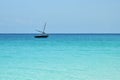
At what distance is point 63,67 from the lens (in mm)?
15680

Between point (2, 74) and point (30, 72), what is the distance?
48.8 inches

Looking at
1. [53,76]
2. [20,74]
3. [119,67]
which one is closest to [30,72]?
[20,74]

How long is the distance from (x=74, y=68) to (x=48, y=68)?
1224mm

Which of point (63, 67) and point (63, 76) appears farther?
point (63, 67)

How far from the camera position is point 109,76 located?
12.6 meters

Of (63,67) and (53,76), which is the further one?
(63,67)

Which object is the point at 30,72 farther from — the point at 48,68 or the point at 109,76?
the point at 109,76

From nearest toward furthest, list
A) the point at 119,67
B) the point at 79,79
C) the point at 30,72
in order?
1. the point at 79,79
2. the point at 30,72
3. the point at 119,67

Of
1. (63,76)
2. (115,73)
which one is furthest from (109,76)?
(63,76)

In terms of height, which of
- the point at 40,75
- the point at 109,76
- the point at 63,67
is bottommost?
the point at 63,67

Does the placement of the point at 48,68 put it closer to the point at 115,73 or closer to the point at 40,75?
the point at 40,75

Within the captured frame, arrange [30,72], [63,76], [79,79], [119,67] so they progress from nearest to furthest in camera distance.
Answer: [79,79], [63,76], [30,72], [119,67]

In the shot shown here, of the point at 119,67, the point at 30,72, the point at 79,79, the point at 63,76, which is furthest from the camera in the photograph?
the point at 119,67

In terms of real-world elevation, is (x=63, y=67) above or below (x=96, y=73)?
below
